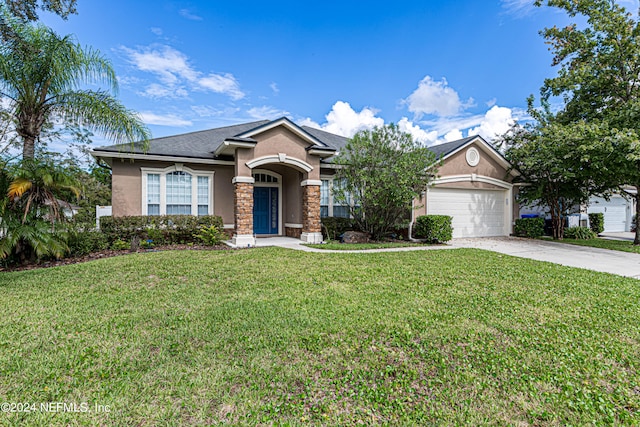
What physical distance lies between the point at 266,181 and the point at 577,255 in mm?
11895

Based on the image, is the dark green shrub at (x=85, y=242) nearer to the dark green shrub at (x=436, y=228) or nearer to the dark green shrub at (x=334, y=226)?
the dark green shrub at (x=334, y=226)

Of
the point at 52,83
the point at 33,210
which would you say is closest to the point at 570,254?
the point at 33,210

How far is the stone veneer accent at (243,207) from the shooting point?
11.0m

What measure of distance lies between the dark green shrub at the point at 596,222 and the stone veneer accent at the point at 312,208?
652 inches

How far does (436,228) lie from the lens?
12148 mm

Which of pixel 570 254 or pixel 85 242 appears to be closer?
pixel 85 242

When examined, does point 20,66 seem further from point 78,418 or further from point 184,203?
point 78,418

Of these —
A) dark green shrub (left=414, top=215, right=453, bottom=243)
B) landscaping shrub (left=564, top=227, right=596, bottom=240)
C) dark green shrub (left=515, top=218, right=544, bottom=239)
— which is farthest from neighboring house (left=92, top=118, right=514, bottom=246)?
landscaping shrub (left=564, top=227, right=596, bottom=240)

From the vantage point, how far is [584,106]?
13.4m

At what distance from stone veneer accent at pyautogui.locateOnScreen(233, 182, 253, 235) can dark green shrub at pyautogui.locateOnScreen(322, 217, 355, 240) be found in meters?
3.32

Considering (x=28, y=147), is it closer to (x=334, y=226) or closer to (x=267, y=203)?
(x=267, y=203)

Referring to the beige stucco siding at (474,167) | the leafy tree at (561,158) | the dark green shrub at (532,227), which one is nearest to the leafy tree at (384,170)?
the beige stucco siding at (474,167)

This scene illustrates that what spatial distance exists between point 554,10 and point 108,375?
1980 cm

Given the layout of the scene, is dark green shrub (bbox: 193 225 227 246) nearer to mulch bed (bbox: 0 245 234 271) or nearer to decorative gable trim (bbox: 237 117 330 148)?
mulch bed (bbox: 0 245 234 271)
